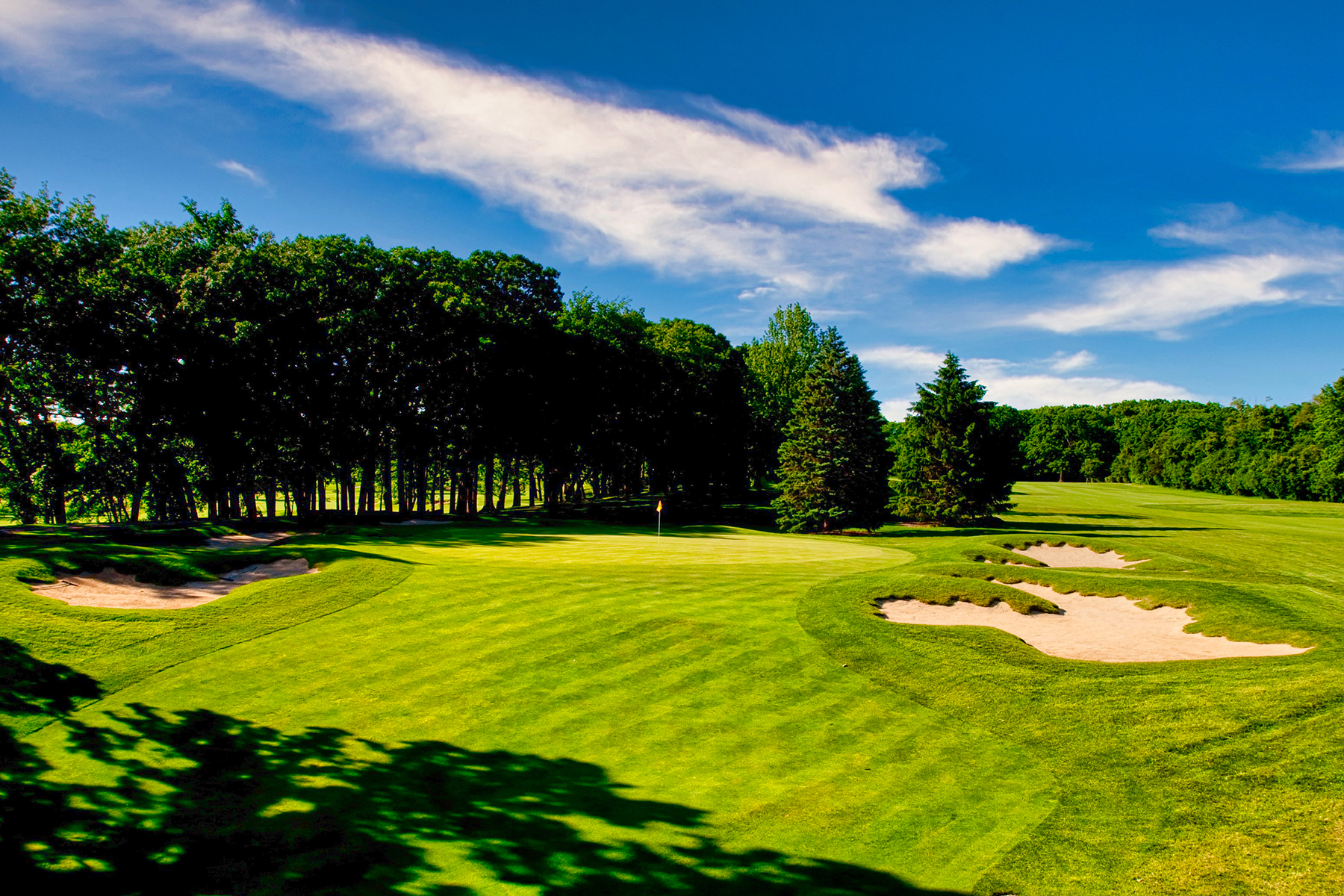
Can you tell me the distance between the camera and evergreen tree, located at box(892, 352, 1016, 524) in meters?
48.8

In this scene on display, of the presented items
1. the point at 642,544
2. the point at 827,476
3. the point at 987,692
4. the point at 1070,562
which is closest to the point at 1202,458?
the point at 827,476

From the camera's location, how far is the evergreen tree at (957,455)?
160 ft

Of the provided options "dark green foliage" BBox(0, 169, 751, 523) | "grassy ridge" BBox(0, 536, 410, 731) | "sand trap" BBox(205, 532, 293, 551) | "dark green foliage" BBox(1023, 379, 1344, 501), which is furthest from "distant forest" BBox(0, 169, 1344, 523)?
"dark green foliage" BBox(1023, 379, 1344, 501)

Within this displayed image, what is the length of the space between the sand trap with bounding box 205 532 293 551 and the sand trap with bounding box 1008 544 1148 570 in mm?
31285

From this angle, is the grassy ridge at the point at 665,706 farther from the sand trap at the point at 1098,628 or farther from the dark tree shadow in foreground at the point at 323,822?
the sand trap at the point at 1098,628

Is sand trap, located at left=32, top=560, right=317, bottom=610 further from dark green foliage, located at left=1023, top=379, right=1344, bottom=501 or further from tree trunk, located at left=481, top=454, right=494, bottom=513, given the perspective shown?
dark green foliage, located at left=1023, top=379, right=1344, bottom=501

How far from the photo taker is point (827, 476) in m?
45.9

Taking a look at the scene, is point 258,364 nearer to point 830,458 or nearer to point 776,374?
point 830,458

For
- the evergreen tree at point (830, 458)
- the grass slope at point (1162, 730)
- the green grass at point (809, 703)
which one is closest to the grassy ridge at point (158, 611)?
the green grass at point (809, 703)

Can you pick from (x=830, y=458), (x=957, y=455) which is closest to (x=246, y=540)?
(x=830, y=458)

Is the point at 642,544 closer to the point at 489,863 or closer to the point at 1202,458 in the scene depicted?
the point at 489,863

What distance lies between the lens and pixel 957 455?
160 ft

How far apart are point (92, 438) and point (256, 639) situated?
39761 millimetres

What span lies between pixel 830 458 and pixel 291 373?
36.0 m
